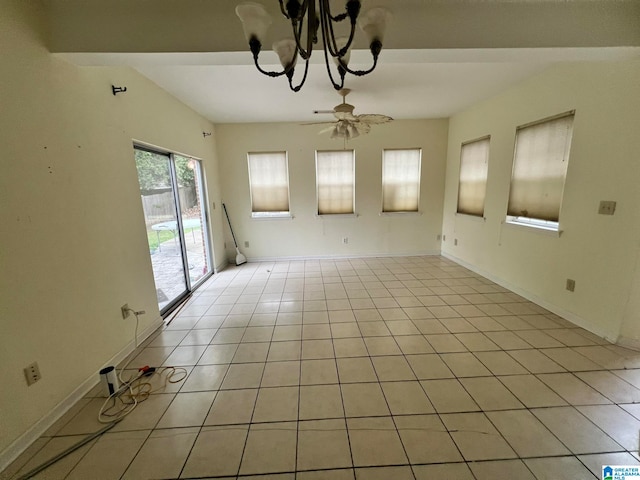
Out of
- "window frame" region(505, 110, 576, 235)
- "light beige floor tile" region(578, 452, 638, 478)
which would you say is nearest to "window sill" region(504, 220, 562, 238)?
"window frame" region(505, 110, 576, 235)

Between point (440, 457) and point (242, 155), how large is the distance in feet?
16.4

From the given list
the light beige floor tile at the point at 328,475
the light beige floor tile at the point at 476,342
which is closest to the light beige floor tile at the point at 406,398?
the light beige floor tile at the point at 328,475

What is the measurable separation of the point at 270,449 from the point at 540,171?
3817 millimetres

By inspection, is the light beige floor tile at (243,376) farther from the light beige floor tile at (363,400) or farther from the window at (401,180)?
the window at (401,180)

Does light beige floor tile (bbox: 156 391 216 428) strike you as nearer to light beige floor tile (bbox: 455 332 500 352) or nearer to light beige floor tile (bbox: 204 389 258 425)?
light beige floor tile (bbox: 204 389 258 425)

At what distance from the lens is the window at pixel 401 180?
5.08 m

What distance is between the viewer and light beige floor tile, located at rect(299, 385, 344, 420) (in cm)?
167

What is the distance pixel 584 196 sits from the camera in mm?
2504

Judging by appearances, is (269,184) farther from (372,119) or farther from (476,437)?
(476,437)

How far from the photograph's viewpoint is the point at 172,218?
3.42 metres

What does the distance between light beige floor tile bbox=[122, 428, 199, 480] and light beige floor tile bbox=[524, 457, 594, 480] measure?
6.18 ft

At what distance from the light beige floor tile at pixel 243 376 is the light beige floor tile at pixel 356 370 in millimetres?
656

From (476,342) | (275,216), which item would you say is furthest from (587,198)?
(275,216)

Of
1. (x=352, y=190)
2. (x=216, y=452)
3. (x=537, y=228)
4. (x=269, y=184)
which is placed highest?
(x=269, y=184)
